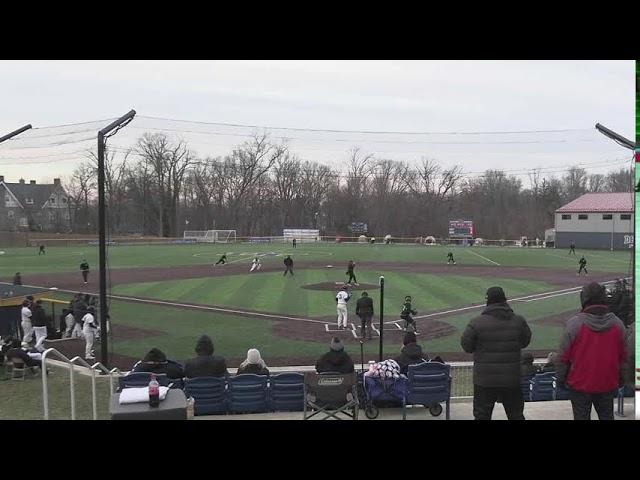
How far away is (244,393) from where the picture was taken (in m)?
8.10

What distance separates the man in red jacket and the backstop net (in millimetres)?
41807

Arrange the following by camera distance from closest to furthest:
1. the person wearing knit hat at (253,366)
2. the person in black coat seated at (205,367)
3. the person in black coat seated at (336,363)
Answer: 1. the person in black coat seated at (336,363)
2. the person in black coat seated at (205,367)
3. the person wearing knit hat at (253,366)

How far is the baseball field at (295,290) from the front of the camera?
16562mm

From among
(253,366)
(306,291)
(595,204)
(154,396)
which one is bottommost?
(306,291)

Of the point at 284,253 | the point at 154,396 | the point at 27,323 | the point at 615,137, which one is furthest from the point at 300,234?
the point at 154,396

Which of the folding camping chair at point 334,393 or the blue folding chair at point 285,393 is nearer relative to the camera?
the folding camping chair at point 334,393

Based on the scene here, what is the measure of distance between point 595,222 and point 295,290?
1678 centimetres

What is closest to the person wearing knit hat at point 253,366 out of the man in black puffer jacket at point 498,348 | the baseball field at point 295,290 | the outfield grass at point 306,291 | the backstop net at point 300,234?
the man in black puffer jacket at point 498,348

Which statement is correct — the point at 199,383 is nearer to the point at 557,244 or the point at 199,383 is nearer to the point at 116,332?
the point at 116,332

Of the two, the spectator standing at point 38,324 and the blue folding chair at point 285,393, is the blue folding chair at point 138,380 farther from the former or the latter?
the spectator standing at point 38,324

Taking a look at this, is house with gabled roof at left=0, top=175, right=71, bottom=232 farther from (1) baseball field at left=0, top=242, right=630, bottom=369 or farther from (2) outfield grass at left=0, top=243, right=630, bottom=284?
(2) outfield grass at left=0, top=243, right=630, bottom=284

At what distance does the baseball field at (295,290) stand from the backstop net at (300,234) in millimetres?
1316

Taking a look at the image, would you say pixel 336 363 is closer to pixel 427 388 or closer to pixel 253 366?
pixel 427 388

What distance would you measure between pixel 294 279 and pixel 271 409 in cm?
2424
